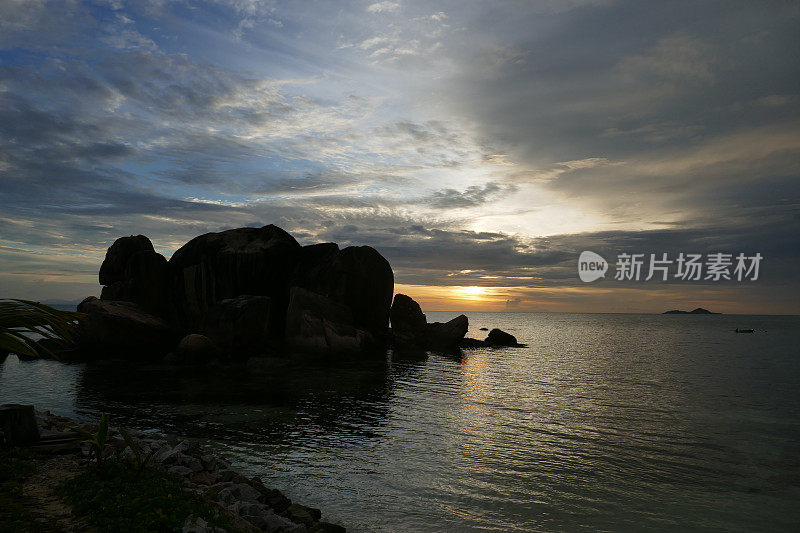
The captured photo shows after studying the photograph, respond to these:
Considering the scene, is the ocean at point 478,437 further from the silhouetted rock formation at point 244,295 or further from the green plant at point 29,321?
the green plant at point 29,321

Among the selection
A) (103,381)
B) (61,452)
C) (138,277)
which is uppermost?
(138,277)

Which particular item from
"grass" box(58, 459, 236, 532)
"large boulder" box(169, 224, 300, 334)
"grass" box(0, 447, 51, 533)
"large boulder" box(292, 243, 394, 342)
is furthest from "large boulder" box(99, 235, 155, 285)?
"grass" box(58, 459, 236, 532)

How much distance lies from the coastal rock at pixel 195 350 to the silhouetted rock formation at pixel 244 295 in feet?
4.20

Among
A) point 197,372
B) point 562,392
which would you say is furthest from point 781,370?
point 197,372

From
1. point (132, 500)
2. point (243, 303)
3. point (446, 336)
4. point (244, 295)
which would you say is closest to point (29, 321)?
point (132, 500)

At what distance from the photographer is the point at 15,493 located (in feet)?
24.9

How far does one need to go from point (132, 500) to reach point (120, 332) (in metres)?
35.8

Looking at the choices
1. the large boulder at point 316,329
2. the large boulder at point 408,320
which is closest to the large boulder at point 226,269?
the large boulder at point 316,329

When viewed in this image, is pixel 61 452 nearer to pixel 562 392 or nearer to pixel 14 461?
pixel 14 461

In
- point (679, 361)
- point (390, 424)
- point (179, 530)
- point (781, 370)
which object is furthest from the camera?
point (679, 361)

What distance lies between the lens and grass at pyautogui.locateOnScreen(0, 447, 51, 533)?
6.36 metres

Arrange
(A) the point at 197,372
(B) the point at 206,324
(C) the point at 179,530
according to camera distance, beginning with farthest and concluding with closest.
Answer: (B) the point at 206,324
(A) the point at 197,372
(C) the point at 179,530

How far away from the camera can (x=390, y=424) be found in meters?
19.1

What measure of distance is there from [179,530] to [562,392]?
26665 millimetres
